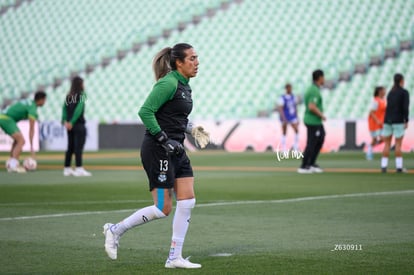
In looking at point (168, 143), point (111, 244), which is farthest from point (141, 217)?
point (168, 143)

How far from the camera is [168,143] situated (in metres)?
7.59

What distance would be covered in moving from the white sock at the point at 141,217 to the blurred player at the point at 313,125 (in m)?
13.3

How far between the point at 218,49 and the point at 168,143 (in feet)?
113

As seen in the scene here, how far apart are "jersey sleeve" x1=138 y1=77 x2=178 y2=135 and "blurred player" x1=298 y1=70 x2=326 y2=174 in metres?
13.4

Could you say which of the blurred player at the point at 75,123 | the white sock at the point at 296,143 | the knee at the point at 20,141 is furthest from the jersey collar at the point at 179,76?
the white sock at the point at 296,143

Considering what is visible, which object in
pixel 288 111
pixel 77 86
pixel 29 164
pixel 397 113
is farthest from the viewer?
pixel 288 111

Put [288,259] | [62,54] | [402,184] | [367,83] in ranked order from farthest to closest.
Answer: [62,54]
[367,83]
[402,184]
[288,259]

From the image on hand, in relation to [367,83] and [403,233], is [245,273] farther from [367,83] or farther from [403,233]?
[367,83]

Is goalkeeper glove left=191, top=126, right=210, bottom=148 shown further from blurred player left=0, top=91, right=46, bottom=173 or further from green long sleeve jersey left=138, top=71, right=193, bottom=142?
blurred player left=0, top=91, right=46, bottom=173

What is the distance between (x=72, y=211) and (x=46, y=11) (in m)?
37.2

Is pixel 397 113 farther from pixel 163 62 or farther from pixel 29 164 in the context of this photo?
pixel 163 62

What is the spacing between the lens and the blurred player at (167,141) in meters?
7.72

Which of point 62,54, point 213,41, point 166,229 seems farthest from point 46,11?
point 166,229

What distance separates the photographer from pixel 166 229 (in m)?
10.4
